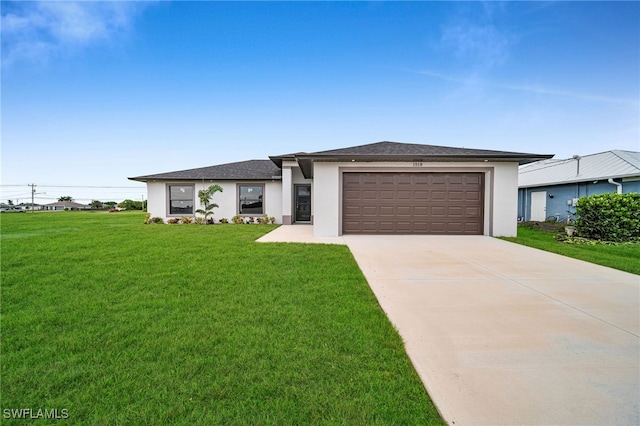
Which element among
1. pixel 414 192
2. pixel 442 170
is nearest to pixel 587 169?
pixel 442 170

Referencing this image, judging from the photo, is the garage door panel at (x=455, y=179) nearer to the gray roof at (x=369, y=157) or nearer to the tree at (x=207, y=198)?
the gray roof at (x=369, y=157)

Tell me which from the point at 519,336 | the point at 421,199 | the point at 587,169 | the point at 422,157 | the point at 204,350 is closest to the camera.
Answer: the point at 204,350

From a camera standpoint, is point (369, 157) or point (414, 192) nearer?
point (369, 157)

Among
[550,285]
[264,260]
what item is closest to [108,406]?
[264,260]

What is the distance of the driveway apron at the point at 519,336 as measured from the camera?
1.93 m

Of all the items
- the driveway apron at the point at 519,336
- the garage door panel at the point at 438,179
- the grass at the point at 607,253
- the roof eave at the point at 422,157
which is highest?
the roof eave at the point at 422,157

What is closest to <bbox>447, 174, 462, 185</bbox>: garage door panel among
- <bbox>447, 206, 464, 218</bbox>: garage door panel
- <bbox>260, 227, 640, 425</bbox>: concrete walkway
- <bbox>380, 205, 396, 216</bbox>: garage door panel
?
<bbox>447, 206, 464, 218</bbox>: garage door panel

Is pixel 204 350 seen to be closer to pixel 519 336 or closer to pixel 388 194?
pixel 519 336

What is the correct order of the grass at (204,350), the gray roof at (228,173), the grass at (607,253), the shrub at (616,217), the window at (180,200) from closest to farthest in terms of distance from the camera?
the grass at (204,350), the grass at (607,253), the shrub at (616,217), the gray roof at (228,173), the window at (180,200)

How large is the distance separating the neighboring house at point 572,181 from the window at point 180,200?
20153 mm

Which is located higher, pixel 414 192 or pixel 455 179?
pixel 455 179

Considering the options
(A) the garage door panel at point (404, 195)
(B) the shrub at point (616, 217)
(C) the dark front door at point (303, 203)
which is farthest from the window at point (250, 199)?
(B) the shrub at point (616, 217)

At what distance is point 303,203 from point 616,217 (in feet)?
42.0

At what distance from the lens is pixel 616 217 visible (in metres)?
9.52
